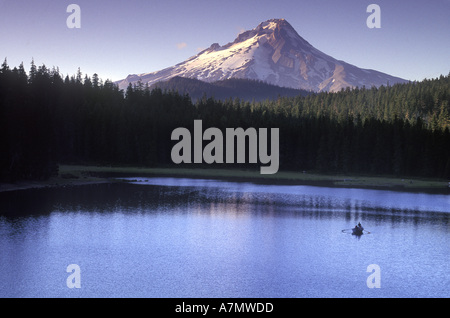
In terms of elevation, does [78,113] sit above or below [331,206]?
above

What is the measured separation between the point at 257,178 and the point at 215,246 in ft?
290

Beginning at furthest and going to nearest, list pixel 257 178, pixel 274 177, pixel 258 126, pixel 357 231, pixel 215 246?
pixel 258 126 < pixel 274 177 < pixel 257 178 < pixel 357 231 < pixel 215 246

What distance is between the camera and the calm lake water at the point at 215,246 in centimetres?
3244

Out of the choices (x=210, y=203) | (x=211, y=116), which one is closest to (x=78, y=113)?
(x=211, y=116)

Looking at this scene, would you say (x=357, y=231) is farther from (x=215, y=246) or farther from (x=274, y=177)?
(x=274, y=177)

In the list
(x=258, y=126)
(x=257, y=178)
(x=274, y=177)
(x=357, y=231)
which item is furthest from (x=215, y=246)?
(x=258, y=126)

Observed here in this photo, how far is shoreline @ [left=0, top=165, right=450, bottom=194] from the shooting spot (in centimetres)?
10844

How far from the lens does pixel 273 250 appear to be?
4375 centimetres

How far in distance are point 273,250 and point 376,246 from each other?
1065cm

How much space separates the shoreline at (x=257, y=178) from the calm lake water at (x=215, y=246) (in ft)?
94.5

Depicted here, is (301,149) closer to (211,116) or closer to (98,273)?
(211,116)

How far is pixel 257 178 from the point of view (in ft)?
436

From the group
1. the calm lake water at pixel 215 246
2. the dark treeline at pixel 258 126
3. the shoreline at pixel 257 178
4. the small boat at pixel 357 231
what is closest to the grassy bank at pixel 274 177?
the shoreline at pixel 257 178
